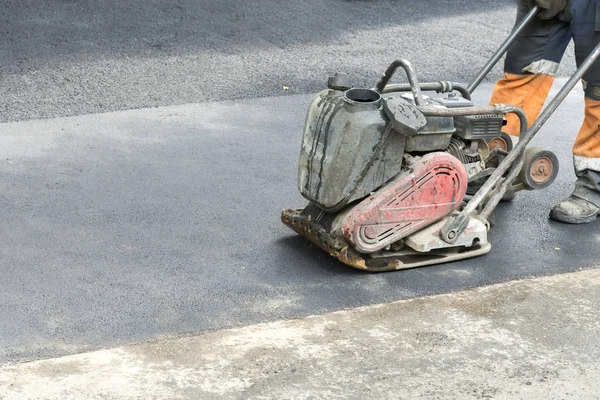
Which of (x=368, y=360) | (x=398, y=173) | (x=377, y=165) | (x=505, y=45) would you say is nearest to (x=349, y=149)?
(x=377, y=165)

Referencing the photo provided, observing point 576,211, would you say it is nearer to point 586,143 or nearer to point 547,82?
point 586,143

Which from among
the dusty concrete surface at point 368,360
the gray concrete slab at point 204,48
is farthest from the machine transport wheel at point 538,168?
the gray concrete slab at point 204,48

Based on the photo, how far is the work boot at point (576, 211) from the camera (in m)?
4.83

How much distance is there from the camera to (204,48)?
737 cm

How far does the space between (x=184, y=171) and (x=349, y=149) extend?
158 cm

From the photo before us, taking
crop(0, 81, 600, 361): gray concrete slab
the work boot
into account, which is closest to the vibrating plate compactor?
crop(0, 81, 600, 361): gray concrete slab

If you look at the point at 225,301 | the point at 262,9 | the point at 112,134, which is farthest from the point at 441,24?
the point at 225,301

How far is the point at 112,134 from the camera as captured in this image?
5738 millimetres

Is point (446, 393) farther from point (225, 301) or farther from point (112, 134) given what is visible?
point (112, 134)

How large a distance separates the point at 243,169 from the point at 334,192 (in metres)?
1.41

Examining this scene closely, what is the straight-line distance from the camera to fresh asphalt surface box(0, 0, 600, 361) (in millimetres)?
3840

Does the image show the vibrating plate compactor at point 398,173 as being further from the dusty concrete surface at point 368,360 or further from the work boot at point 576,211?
the work boot at point 576,211

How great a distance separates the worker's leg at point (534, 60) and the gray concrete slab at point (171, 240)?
587mm

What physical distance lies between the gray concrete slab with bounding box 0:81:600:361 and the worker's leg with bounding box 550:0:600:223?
106 mm
